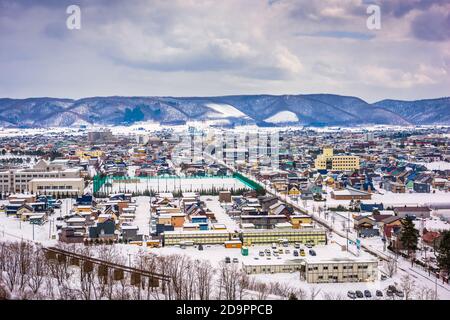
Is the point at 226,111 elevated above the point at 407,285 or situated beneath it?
elevated above

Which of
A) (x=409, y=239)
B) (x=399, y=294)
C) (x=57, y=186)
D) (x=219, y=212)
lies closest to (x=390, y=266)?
(x=409, y=239)

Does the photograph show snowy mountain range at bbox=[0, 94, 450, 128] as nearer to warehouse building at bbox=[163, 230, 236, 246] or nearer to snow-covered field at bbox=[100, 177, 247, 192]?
snow-covered field at bbox=[100, 177, 247, 192]

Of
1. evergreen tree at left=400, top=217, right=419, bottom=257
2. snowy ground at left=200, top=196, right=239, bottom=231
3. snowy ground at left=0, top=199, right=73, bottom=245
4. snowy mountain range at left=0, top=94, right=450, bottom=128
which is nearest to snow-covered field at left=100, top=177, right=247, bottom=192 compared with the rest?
snowy ground at left=200, top=196, right=239, bottom=231

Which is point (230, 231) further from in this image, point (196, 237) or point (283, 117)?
point (283, 117)

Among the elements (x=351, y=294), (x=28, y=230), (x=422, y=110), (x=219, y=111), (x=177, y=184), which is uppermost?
(x=219, y=111)

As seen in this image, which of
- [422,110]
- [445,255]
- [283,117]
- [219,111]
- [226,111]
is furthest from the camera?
[226,111]

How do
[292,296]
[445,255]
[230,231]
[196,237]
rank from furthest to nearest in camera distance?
[230,231], [196,237], [445,255], [292,296]

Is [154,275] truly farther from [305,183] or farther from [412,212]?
[305,183]

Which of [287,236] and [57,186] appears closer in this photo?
[287,236]

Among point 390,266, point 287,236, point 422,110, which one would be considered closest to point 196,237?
point 287,236
